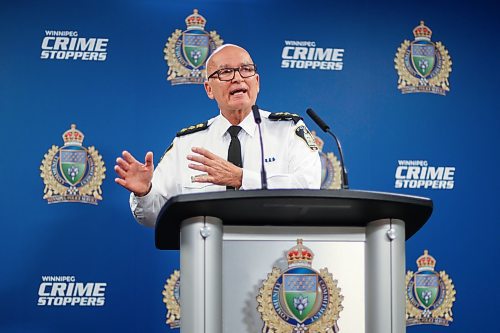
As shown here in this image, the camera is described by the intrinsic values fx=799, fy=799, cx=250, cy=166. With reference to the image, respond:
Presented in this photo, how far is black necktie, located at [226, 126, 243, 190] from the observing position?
3133 mm

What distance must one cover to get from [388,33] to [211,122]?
4.45 ft

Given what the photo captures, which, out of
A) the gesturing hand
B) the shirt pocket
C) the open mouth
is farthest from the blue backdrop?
the gesturing hand

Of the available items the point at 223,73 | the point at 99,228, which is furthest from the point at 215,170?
the point at 99,228

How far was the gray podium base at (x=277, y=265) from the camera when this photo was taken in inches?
71.7

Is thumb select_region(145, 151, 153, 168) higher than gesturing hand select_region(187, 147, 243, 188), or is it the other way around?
thumb select_region(145, 151, 153, 168)

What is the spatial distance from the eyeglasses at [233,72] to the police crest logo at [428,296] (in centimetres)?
144

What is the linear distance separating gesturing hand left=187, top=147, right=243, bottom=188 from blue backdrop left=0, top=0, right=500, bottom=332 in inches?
62.1

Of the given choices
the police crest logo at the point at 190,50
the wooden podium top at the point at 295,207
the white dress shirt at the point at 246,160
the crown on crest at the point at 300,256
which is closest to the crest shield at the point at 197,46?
the police crest logo at the point at 190,50

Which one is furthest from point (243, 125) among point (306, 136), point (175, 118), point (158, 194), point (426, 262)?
point (426, 262)

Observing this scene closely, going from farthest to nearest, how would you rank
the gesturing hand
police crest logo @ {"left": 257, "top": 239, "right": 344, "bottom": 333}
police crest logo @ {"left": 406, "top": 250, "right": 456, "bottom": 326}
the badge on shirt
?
police crest logo @ {"left": 406, "top": 250, "right": 456, "bottom": 326}
the badge on shirt
the gesturing hand
police crest logo @ {"left": 257, "top": 239, "right": 344, "bottom": 333}

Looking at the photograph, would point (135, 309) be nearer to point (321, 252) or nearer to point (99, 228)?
point (99, 228)

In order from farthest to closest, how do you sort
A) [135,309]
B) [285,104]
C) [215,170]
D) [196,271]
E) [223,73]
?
[285,104], [135,309], [223,73], [215,170], [196,271]

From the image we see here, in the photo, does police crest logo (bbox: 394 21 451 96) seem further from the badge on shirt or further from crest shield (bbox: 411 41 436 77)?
the badge on shirt

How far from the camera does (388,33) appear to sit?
14.1 ft
